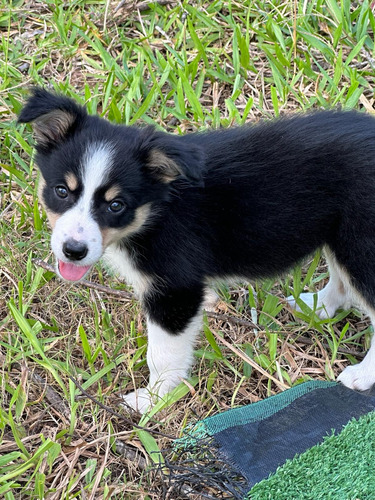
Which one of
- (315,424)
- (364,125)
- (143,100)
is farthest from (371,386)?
(143,100)

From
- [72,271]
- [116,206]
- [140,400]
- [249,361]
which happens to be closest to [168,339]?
[140,400]

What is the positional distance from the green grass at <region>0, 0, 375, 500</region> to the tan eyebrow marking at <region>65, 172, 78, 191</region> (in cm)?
81

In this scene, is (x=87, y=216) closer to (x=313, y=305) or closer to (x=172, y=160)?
(x=172, y=160)

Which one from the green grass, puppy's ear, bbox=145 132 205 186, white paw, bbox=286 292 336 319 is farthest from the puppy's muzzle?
white paw, bbox=286 292 336 319

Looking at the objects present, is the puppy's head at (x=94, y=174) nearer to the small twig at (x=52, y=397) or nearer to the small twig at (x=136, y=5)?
the small twig at (x=52, y=397)

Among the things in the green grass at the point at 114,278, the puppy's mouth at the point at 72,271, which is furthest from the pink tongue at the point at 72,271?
the green grass at the point at 114,278

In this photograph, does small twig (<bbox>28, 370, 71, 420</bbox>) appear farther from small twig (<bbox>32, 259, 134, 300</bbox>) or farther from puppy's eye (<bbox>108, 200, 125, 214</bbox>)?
puppy's eye (<bbox>108, 200, 125, 214</bbox>)

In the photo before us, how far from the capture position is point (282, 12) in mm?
5016

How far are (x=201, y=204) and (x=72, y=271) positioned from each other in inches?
26.8

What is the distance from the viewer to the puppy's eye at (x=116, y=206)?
2.91m

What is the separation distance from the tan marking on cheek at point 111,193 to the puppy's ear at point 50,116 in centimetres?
38

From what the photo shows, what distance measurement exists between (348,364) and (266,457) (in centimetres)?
96

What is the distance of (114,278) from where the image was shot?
3840mm

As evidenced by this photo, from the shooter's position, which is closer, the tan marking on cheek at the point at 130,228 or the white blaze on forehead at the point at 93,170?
the white blaze on forehead at the point at 93,170
